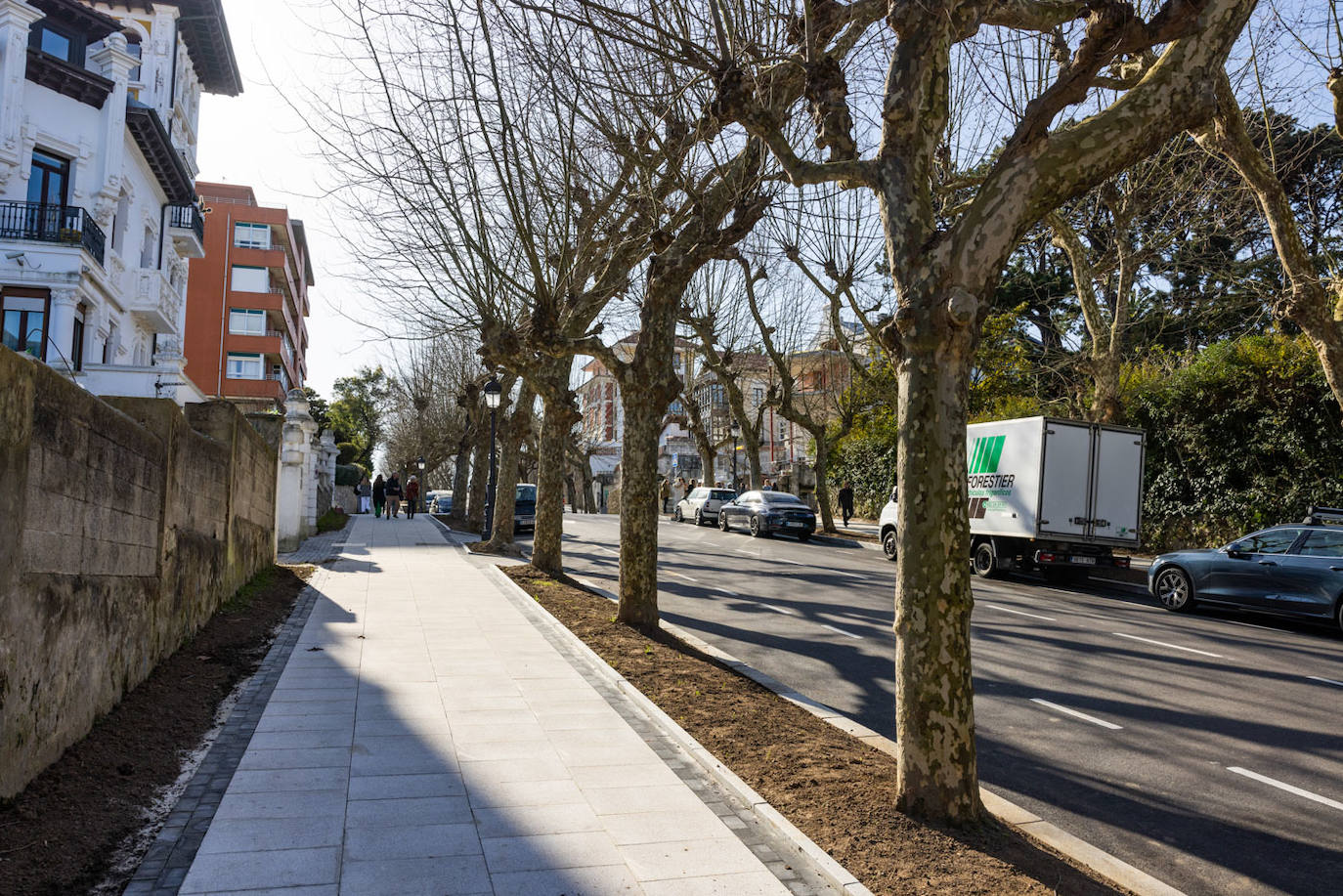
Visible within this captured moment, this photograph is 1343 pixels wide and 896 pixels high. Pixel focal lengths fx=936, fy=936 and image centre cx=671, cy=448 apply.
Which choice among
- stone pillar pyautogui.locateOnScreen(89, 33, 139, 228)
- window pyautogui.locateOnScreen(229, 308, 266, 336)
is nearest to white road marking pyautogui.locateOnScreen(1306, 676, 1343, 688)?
stone pillar pyautogui.locateOnScreen(89, 33, 139, 228)

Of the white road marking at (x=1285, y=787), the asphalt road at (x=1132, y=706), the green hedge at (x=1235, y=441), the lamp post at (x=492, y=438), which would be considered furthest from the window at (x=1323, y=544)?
the lamp post at (x=492, y=438)

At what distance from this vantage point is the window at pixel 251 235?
5556 centimetres

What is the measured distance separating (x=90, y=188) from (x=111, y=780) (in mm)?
25091

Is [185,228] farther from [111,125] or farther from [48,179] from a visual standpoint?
[48,179]

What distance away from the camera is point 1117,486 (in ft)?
57.7

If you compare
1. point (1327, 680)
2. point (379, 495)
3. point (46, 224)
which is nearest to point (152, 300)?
point (46, 224)

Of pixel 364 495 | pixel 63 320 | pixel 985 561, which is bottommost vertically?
pixel 364 495

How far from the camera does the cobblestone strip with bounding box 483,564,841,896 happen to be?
3.94 metres

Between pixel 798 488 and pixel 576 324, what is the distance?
108 feet

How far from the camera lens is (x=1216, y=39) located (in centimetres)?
495

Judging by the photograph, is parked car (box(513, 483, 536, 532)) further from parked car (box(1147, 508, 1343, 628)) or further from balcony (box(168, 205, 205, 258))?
parked car (box(1147, 508, 1343, 628))

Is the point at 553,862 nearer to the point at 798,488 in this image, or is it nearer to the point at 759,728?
the point at 759,728

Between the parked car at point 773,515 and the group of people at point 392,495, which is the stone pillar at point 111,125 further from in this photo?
the parked car at point 773,515

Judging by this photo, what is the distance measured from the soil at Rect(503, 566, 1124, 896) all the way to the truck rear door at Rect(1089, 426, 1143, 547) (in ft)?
38.5
